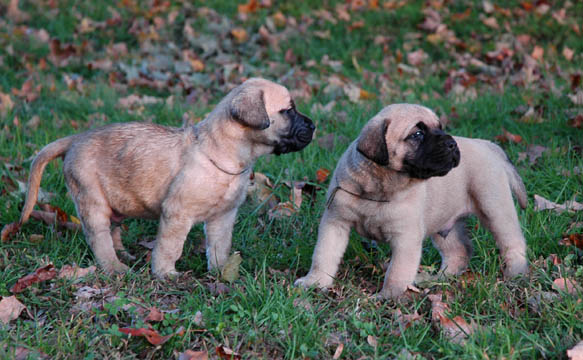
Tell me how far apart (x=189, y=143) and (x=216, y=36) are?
6322 millimetres

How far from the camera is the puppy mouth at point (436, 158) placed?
13.0 ft

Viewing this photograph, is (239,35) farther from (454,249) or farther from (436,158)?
(436,158)

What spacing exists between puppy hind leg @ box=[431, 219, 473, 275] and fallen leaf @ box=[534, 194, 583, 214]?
75cm

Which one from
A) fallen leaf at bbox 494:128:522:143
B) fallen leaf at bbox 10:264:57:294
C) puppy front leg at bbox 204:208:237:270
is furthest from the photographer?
fallen leaf at bbox 494:128:522:143

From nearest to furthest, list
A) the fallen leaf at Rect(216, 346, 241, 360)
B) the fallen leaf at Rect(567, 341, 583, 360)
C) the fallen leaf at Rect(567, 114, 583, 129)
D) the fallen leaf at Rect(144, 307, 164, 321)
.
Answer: the fallen leaf at Rect(567, 341, 583, 360) < the fallen leaf at Rect(216, 346, 241, 360) < the fallen leaf at Rect(144, 307, 164, 321) < the fallen leaf at Rect(567, 114, 583, 129)

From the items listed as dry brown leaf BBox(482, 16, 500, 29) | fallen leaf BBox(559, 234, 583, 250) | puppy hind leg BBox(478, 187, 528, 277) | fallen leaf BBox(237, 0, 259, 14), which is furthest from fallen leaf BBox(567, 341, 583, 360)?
fallen leaf BBox(237, 0, 259, 14)

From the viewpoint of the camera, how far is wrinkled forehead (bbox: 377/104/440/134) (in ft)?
13.4

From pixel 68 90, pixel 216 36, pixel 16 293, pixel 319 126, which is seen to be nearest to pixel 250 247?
pixel 16 293

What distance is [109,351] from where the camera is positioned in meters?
3.58

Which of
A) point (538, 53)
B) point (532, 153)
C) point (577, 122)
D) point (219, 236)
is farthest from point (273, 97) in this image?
point (538, 53)

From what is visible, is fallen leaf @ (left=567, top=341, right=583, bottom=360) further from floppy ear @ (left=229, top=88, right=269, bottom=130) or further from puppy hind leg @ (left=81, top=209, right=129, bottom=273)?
puppy hind leg @ (left=81, top=209, right=129, bottom=273)

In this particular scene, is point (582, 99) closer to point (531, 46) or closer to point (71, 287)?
point (531, 46)

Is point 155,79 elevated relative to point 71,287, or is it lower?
lower

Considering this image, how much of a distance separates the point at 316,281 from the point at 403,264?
57cm
